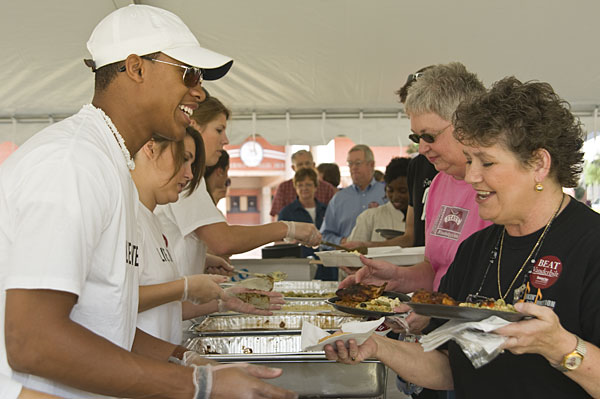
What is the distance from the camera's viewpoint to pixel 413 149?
7.84 m

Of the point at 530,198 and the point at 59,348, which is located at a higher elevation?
the point at 530,198

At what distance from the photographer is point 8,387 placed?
1073 mm

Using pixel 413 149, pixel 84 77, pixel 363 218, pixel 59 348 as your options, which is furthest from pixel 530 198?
pixel 413 149

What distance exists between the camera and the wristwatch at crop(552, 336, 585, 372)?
1182mm

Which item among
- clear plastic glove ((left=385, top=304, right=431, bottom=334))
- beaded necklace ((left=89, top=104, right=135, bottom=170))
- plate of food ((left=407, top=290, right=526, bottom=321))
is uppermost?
beaded necklace ((left=89, top=104, right=135, bottom=170))

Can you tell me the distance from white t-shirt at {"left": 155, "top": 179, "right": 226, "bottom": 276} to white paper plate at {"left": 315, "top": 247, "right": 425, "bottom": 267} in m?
0.76

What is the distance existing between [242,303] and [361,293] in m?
0.56

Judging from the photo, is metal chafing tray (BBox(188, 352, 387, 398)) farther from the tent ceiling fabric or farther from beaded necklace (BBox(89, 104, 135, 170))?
the tent ceiling fabric

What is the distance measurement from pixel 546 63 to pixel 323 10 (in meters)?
2.13

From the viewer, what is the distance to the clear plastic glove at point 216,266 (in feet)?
10.8

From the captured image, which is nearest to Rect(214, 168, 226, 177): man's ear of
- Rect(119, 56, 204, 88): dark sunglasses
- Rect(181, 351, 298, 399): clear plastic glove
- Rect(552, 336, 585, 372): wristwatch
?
Rect(119, 56, 204, 88): dark sunglasses

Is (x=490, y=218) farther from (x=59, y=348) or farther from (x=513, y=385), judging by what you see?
(x=59, y=348)

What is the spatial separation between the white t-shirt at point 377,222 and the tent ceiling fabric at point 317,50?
1.31 meters

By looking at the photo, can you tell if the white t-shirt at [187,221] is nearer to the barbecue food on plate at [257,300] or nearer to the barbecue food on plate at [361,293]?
the barbecue food on plate at [257,300]
